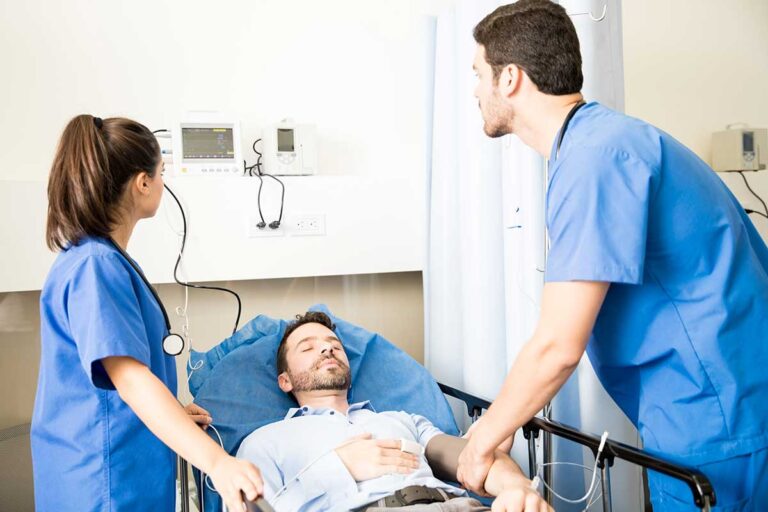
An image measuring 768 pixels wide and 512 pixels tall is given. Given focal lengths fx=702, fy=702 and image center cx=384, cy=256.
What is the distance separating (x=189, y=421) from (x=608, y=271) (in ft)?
2.55

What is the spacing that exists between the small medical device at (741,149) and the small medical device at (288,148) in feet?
6.29

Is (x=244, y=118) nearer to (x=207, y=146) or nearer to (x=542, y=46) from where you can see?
(x=207, y=146)

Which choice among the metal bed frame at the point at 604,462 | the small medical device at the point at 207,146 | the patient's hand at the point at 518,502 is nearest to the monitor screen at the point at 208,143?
the small medical device at the point at 207,146

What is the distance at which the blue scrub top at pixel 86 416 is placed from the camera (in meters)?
1.36

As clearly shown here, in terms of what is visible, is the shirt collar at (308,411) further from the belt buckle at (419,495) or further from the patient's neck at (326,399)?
the belt buckle at (419,495)

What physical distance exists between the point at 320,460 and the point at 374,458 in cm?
13

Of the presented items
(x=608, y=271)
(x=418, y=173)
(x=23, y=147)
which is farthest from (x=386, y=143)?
(x=608, y=271)

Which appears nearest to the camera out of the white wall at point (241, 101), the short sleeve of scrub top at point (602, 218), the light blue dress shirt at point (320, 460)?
the short sleeve of scrub top at point (602, 218)

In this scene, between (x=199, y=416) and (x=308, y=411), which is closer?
(x=199, y=416)

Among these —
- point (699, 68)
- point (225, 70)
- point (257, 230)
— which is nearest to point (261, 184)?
point (257, 230)

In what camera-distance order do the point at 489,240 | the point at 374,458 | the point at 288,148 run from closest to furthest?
the point at 374,458 < the point at 489,240 < the point at 288,148

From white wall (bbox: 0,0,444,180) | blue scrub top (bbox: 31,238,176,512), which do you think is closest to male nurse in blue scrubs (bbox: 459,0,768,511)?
blue scrub top (bbox: 31,238,176,512)

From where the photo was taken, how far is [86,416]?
1386 mm

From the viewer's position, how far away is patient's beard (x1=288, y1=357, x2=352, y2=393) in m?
1.92
